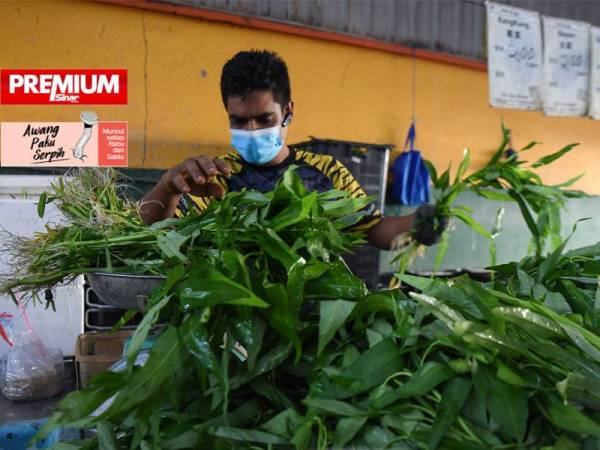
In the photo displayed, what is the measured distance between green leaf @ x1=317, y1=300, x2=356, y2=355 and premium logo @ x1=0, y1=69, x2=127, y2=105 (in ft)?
8.49

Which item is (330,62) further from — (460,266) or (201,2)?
(460,266)

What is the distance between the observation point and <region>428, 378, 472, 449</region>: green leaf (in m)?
0.71

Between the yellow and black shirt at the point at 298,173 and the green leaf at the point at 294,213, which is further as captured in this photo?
the yellow and black shirt at the point at 298,173

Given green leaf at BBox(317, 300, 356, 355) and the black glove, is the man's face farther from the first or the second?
green leaf at BBox(317, 300, 356, 355)

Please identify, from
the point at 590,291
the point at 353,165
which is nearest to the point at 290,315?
the point at 590,291

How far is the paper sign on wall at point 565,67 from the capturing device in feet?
12.7

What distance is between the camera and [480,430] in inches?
28.8

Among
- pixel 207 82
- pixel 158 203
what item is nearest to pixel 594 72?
pixel 207 82

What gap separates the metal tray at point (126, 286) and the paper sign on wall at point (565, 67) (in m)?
3.58

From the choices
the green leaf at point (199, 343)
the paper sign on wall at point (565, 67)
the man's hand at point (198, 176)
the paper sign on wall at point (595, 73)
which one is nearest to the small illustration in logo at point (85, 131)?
the man's hand at point (198, 176)

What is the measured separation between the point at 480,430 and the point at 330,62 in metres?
3.28

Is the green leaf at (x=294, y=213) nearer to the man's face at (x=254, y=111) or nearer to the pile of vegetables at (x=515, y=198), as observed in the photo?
the pile of vegetables at (x=515, y=198)

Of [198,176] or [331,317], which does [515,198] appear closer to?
[331,317]

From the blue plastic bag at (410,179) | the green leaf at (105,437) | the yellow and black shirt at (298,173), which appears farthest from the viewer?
the blue plastic bag at (410,179)
